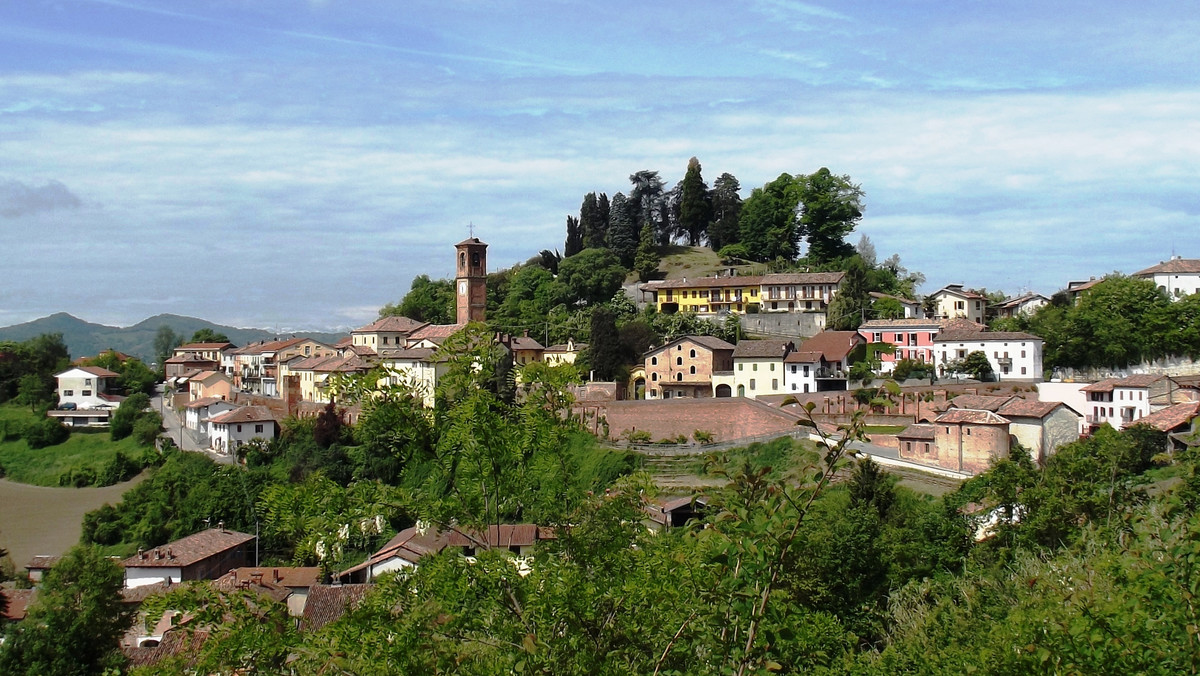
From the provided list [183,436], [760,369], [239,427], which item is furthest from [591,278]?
[183,436]

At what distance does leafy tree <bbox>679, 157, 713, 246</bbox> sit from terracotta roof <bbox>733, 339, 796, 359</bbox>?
88.0 ft

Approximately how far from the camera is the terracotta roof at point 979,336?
38.7 m

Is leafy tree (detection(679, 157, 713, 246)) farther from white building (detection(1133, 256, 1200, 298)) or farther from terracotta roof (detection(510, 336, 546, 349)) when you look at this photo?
white building (detection(1133, 256, 1200, 298))

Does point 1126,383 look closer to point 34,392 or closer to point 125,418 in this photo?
point 125,418

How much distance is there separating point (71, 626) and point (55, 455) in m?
38.7

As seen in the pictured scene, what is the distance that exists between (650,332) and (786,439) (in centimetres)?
1289

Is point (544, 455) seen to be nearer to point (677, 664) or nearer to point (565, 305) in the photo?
point (677, 664)

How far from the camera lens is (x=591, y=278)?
2313 inches

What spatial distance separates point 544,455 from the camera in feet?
26.2

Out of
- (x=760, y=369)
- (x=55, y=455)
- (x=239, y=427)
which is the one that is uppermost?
(x=760, y=369)

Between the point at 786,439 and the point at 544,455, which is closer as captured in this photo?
the point at 544,455

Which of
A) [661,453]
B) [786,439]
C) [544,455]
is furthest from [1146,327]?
[544,455]

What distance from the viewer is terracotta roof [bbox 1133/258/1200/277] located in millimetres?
43625

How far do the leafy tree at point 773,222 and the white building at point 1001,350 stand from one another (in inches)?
842
